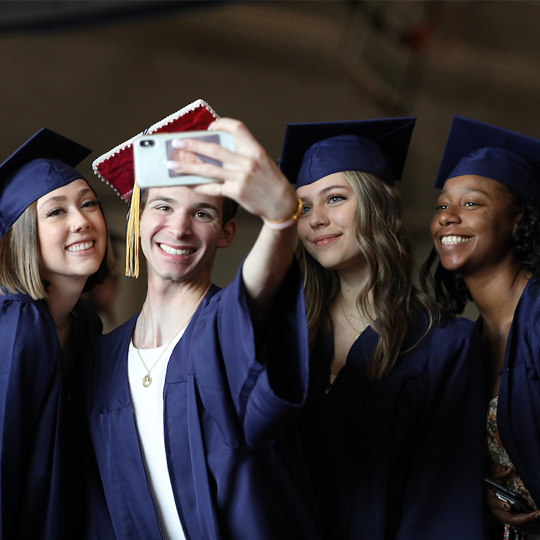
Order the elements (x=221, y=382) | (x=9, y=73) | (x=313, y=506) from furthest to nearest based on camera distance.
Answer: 1. (x=9, y=73)
2. (x=313, y=506)
3. (x=221, y=382)

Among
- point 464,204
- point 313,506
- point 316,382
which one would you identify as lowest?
point 313,506

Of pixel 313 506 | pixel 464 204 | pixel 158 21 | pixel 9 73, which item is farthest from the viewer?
pixel 158 21

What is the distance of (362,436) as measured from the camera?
1.69m

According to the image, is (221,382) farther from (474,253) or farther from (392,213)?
(474,253)

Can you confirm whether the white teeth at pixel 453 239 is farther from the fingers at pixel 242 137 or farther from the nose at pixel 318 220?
the fingers at pixel 242 137

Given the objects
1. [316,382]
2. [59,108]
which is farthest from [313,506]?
[59,108]

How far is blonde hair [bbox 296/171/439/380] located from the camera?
1747mm

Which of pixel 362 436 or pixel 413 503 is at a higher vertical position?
pixel 362 436

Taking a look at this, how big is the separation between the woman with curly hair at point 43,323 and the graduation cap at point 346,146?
606mm

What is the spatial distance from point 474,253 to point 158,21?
4.11m

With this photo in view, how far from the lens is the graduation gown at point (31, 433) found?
61.6 inches

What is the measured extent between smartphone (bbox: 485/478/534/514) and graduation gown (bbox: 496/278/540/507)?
0.03 metres

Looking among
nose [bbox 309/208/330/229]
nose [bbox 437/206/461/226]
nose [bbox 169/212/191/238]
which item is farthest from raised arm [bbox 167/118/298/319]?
nose [bbox 437/206/461/226]

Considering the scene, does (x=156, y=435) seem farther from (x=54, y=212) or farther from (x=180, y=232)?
(x=54, y=212)
